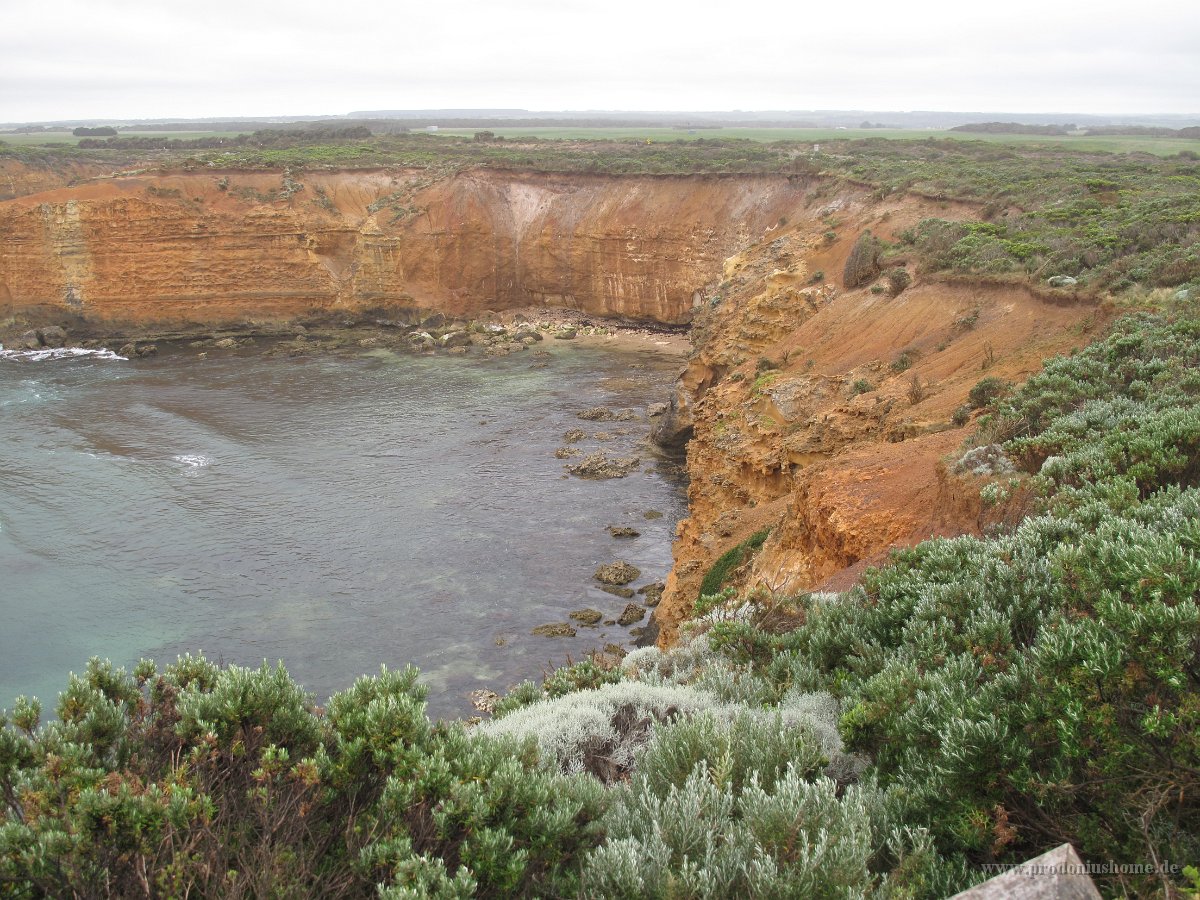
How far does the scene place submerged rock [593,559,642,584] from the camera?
28.1m

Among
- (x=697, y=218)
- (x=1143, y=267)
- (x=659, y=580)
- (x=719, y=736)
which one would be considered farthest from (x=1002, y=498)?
(x=697, y=218)

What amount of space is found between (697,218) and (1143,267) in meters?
40.5

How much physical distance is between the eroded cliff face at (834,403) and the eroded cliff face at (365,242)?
1954 centimetres

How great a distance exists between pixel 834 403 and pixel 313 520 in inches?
780

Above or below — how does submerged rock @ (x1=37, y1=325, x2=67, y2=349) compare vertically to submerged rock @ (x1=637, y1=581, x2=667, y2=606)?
above

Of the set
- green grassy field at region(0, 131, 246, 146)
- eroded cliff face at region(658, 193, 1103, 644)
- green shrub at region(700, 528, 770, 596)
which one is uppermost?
green grassy field at region(0, 131, 246, 146)

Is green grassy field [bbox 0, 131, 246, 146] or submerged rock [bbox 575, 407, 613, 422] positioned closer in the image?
submerged rock [bbox 575, 407, 613, 422]

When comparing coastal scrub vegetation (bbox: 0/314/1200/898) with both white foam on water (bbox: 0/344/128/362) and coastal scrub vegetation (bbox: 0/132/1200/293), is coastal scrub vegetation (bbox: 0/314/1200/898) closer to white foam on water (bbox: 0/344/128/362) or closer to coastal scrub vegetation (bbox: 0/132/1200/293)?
coastal scrub vegetation (bbox: 0/132/1200/293)

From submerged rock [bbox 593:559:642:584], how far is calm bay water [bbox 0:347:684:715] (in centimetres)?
52

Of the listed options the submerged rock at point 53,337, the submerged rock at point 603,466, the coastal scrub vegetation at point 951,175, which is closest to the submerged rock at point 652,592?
the submerged rock at point 603,466

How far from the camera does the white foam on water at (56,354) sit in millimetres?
54031

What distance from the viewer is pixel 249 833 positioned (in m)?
5.87

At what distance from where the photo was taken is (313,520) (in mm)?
32375

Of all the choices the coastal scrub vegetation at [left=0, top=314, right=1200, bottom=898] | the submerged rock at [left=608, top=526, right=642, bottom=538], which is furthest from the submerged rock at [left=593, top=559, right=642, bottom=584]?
the coastal scrub vegetation at [left=0, top=314, right=1200, bottom=898]
